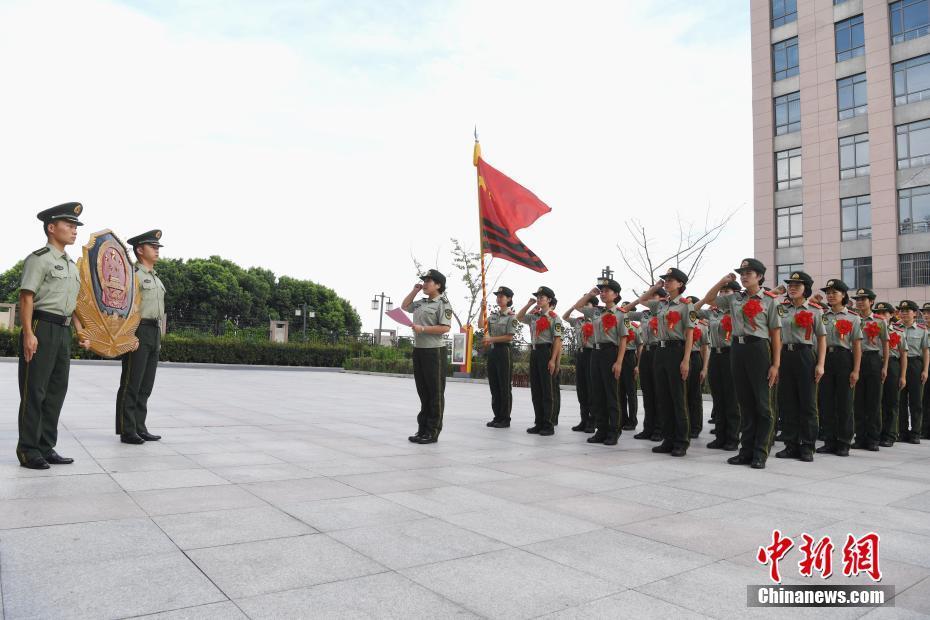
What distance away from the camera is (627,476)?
547 cm

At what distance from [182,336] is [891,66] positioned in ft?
116

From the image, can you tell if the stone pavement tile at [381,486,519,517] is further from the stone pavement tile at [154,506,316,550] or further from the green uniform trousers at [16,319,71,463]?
the green uniform trousers at [16,319,71,463]

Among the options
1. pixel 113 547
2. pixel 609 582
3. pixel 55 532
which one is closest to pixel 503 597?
pixel 609 582

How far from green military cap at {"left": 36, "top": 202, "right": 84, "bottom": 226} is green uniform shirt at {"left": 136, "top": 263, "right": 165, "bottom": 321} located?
4.28 feet

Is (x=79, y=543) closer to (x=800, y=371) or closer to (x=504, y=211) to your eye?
(x=800, y=371)

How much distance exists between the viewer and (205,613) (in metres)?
2.39

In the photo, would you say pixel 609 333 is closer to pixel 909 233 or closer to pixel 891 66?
pixel 909 233

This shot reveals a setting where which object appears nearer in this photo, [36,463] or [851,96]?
[36,463]

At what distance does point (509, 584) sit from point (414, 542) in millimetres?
712

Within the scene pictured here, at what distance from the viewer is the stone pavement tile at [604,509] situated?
3984 millimetres

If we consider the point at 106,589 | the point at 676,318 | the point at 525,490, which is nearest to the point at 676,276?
the point at 676,318

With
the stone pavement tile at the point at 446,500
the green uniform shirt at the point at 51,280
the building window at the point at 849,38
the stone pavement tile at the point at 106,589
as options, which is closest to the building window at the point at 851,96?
the building window at the point at 849,38

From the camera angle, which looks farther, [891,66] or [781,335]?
[891,66]

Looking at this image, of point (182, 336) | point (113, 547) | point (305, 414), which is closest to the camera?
point (113, 547)
